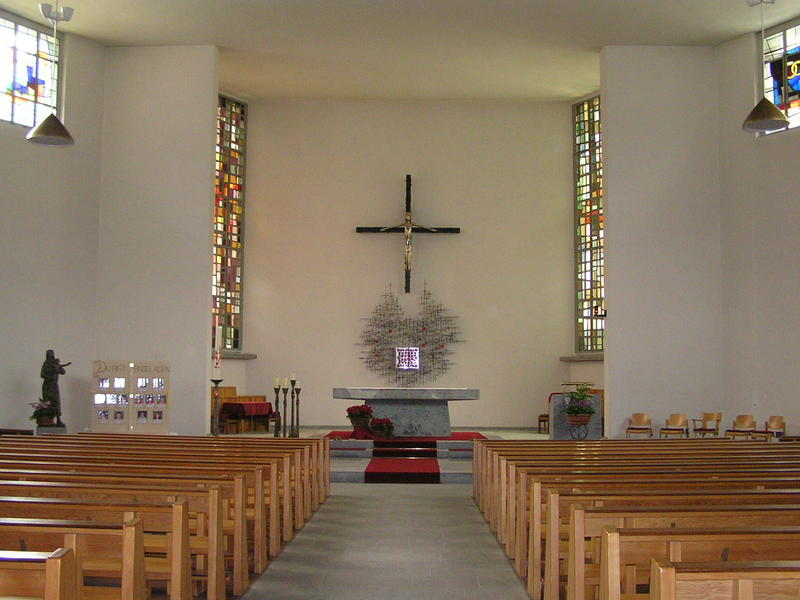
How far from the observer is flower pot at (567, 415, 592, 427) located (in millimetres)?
10961

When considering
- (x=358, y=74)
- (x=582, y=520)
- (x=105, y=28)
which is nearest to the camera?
(x=582, y=520)

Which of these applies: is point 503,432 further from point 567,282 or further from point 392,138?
point 392,138

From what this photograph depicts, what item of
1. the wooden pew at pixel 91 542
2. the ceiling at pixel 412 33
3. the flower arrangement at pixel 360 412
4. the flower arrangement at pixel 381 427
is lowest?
the flower arrangement at pixel 381 427

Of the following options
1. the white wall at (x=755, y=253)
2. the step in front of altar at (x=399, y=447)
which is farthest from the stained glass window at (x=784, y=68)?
the step in front of altar at (x=399, y=447)

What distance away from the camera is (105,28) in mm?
11492

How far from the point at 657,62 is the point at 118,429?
347 inches

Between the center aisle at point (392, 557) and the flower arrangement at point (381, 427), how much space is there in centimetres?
354

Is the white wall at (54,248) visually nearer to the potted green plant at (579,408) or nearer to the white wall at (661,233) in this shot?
the potted green plant at (579,408)

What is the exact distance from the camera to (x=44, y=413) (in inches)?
403

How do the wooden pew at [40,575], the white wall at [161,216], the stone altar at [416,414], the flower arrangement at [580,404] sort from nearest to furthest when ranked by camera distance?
the wooden pew at [40,575]
the flower arrangement at [580,404]
the stone altar at [416,414]
the white wall at [161,216]

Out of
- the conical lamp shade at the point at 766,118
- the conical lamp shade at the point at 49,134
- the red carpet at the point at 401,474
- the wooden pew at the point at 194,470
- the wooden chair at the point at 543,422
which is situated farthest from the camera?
the wooden chair at the point at 543,422

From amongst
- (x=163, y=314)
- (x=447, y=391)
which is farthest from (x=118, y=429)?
(x=447, y=391)

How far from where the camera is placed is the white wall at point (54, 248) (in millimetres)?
10500

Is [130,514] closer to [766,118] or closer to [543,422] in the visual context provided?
[766,118]
